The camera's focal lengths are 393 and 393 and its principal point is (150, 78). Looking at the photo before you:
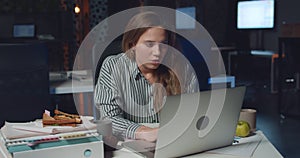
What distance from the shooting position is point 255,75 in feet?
22.1

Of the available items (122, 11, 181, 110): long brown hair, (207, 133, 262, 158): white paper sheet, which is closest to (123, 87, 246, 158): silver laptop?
(207, 133, 262, 158): white paper sheet

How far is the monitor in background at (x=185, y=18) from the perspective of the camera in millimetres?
7938

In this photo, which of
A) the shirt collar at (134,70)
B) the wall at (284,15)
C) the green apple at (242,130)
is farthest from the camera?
the wall at (284,15)

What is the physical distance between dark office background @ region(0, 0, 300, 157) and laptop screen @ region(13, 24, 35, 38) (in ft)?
0.37

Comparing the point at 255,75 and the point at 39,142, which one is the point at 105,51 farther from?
the point at 255,75

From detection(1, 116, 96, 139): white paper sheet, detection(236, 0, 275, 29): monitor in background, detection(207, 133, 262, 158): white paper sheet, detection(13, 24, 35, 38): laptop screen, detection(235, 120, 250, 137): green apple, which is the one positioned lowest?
detection(207, 133, 262, 158): white paper sheet

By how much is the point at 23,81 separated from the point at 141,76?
1.06 m

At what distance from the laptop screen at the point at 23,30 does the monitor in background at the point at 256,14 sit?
3.73 metres

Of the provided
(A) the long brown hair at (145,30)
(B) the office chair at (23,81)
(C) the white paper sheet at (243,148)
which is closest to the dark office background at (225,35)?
(B) the office chair at (23,81)

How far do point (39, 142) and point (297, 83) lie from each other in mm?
5086

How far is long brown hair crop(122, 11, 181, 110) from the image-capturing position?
1.94 m

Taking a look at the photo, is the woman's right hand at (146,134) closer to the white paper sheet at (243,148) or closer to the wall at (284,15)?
the white paper sheet at (243,148)

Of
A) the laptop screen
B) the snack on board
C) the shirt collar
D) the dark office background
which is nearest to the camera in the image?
the snack on board

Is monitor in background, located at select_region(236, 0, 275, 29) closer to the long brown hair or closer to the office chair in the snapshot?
the office chair
